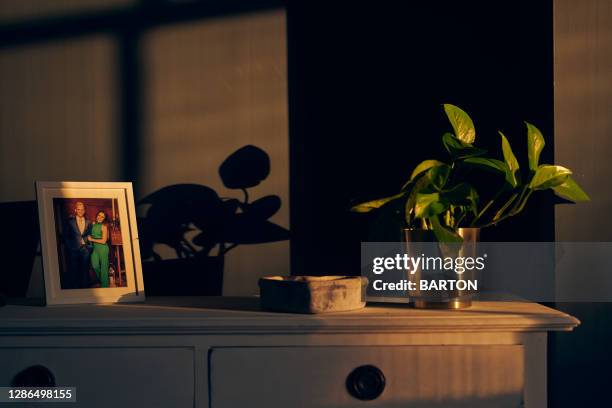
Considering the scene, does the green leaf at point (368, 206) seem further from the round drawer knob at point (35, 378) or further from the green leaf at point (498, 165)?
the round drawer knob at point (35, 378)

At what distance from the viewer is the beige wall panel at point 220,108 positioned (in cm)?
160

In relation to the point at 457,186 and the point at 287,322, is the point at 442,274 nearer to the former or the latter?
the point at 457,186

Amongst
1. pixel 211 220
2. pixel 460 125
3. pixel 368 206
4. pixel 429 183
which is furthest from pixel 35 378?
pixel 460 125

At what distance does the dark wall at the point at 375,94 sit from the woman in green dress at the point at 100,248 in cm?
46

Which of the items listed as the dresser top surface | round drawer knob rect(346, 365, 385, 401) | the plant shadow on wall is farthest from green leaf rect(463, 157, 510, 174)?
the plant shadow on wall

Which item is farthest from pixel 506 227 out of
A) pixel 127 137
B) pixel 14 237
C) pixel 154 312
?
pixel 14 237

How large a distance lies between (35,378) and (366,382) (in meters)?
0.61

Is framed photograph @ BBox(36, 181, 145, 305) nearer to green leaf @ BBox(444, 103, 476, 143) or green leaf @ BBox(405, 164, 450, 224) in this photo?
green leaf @ BBox(405, 164, 450, 224)

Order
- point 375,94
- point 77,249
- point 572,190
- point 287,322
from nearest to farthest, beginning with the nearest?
point 287,322 < point 572,190 < point 77,249 < point 375,94

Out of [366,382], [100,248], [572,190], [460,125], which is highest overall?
[460,125]

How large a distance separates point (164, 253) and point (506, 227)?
33.3 inches

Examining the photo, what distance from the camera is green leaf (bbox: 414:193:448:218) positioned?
1220 mm

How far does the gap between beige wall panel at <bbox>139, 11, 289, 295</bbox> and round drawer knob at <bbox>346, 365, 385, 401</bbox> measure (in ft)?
1.60

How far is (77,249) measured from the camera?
1373 mm
